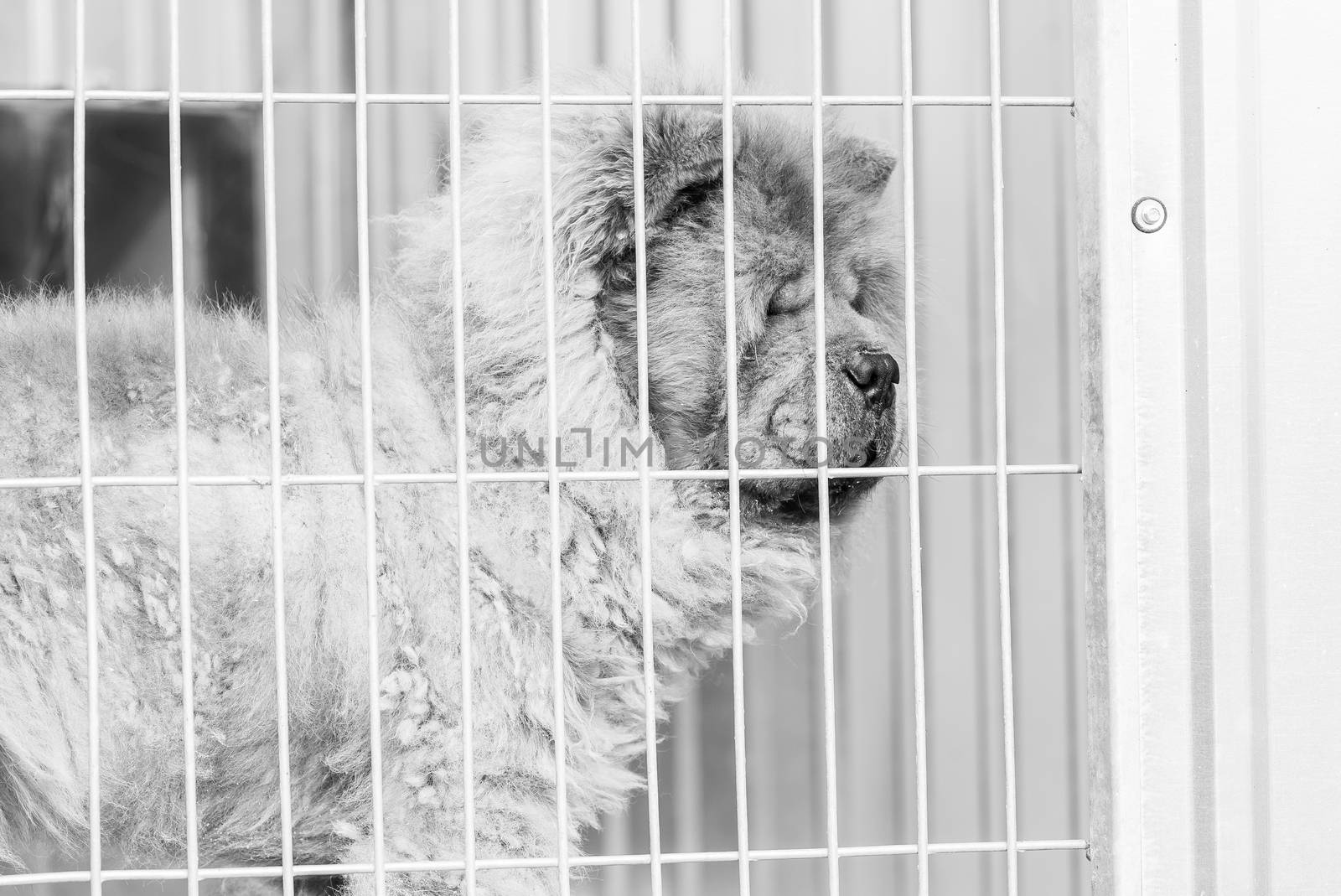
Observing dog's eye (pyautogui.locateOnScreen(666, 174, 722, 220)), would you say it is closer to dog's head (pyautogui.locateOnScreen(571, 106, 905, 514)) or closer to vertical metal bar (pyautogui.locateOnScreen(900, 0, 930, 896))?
dog's head (pyautogui.locateOnScreen(571, 106, 905, 514))

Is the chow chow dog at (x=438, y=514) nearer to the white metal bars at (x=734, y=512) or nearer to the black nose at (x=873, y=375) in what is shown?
the black nose at (x=873, y=375)

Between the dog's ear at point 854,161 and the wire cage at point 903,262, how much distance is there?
81 mm

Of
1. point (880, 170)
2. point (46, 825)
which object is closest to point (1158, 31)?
point (880, 170)

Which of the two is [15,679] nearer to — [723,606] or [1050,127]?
[723,606]

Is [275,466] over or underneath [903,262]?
underneath

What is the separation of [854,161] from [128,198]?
78.2 inches

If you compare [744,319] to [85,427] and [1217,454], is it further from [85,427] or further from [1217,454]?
[85,427]

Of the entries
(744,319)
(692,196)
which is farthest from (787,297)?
(692,196)

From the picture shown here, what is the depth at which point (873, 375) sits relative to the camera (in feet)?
5.64

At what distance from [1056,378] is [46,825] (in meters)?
1.77

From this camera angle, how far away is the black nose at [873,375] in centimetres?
172

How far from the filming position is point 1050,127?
207cm

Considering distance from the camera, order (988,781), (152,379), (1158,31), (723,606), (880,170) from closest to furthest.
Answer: (1158,31), (152,379), (723,606), (880,170), (988,781)

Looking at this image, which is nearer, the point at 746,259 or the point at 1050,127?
the point at 746,259
